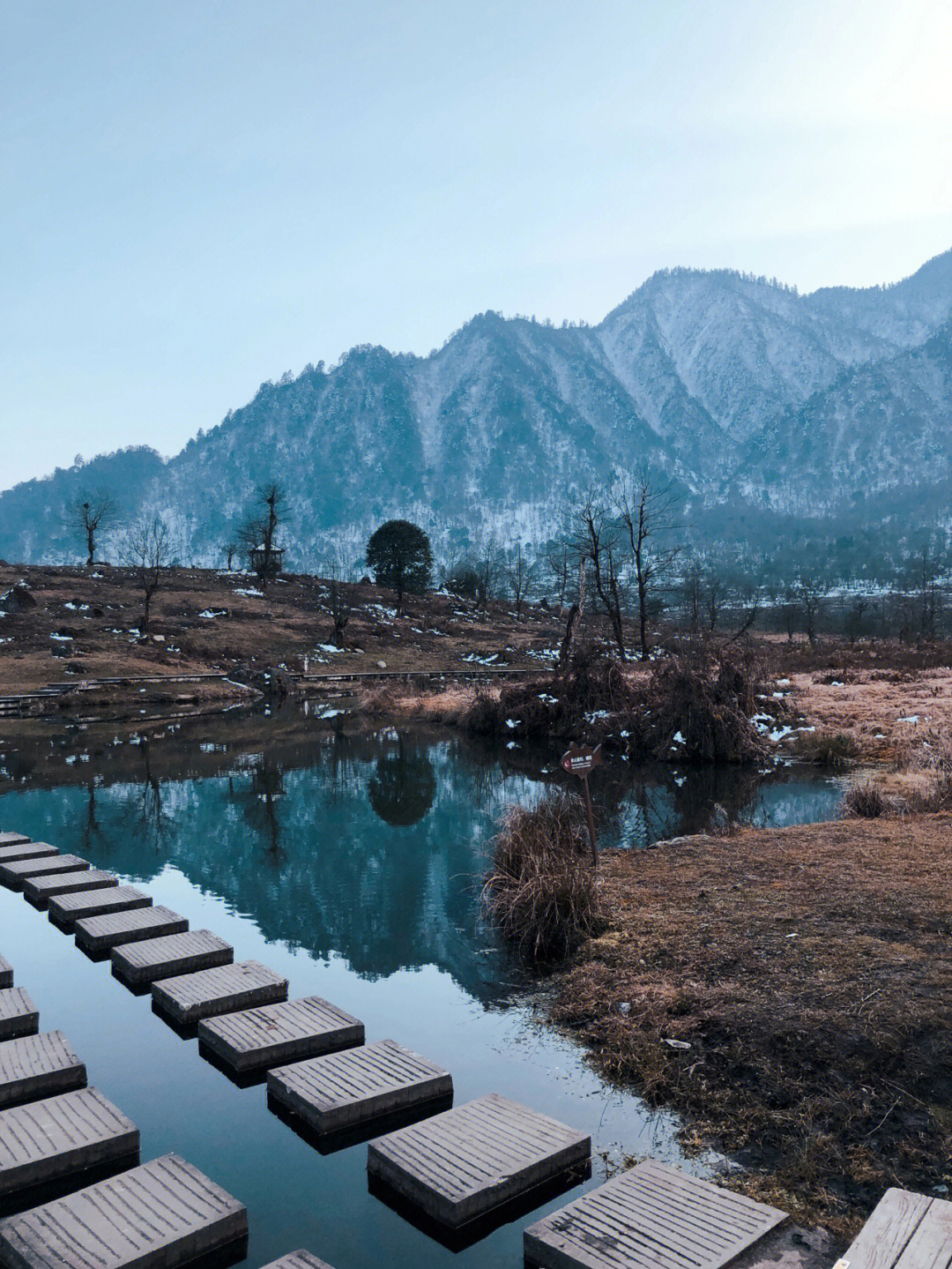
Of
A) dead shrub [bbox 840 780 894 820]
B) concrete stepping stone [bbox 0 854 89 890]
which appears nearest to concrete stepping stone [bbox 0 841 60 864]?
concrete stepping stone [bbox 0 854 89 890]

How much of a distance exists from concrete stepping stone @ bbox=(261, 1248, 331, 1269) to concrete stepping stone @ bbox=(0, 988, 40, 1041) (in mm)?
3688

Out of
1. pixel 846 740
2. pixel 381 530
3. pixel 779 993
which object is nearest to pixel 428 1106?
pixel 779 993

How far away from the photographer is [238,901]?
1092 centimetres

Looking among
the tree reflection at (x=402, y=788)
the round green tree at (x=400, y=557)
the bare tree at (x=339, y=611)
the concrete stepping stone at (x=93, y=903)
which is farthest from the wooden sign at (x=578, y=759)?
the round green tree at (x=400, y=557)

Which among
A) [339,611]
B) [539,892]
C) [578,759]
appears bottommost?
[539,892]

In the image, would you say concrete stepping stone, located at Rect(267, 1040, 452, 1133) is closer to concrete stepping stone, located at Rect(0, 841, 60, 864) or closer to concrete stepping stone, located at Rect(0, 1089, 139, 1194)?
concrete stepping stone, located at Rect(0, 1089, 139, 1194)

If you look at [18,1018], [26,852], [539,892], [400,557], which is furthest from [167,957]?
[400,557]

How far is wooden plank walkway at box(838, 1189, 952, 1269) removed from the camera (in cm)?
358

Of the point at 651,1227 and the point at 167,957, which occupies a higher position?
the point at 651,1227

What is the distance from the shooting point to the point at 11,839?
13141 mm

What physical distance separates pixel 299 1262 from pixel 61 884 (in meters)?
7.82

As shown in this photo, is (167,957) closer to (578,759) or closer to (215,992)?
(215,992)

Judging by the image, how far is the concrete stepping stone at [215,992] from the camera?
7102 millimetres

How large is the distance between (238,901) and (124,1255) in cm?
709
